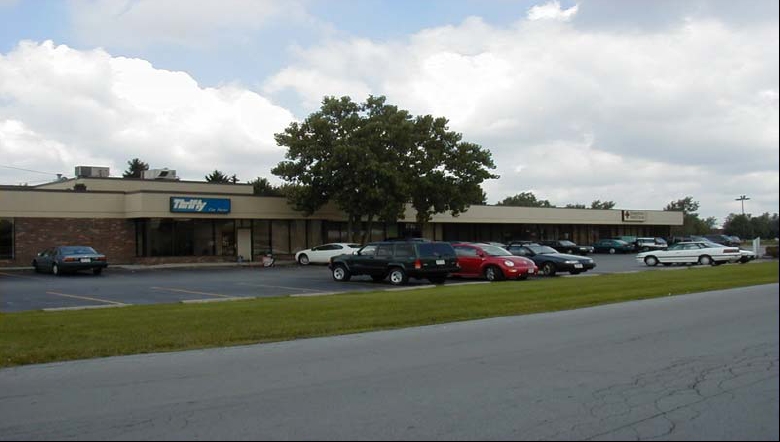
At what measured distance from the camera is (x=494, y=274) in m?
26.1

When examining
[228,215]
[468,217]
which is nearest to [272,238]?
[228,215]

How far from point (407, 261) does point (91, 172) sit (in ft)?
98.0

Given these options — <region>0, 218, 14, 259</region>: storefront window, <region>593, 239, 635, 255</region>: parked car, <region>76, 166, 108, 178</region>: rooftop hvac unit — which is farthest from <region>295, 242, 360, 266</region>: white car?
<region>593, 239, 635, 255</region>: parked car

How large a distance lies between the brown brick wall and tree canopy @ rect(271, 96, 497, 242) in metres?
9.65

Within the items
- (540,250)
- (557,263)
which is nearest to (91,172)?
(540,250)

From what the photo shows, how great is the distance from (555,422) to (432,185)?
37.0 m

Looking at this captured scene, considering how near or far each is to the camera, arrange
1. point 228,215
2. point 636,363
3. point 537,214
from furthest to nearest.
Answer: point 537,214
point 228,215
point 636,363

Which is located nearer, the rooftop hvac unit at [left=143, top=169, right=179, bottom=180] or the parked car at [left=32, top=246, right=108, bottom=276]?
the parked car at [left=32, top=246, right=108, bottom=276]

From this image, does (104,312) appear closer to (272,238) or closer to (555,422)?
(555,422)

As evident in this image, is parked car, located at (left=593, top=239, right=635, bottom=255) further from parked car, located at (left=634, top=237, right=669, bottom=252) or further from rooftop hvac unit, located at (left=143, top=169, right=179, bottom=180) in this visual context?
rooftop hvac unit, located at (left=143, top=169, right=179, bottom=180)

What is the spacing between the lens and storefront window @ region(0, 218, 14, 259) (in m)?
36.1

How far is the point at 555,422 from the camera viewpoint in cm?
594

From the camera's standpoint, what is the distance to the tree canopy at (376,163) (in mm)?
40000

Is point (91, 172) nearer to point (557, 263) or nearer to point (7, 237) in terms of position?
point (7, 237)
